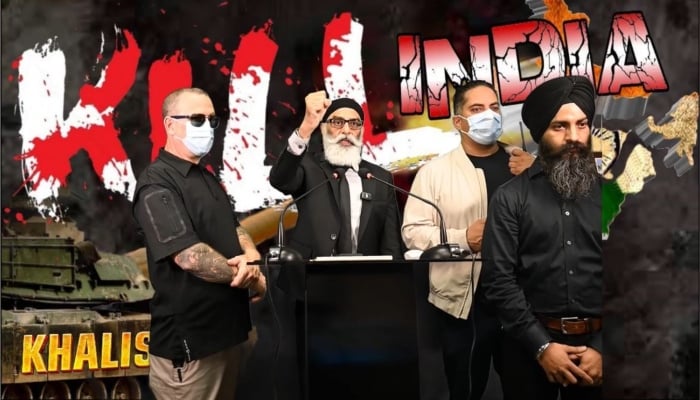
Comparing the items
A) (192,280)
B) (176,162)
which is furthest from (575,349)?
(176,162)

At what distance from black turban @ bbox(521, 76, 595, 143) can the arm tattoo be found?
85.0 inches

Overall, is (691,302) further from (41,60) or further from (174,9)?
(41,60)

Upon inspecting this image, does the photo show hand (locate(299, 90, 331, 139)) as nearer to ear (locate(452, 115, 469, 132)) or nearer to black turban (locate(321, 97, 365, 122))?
black turban (locate(321, 97, 365, 122))

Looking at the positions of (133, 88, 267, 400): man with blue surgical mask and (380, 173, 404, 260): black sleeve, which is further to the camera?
(380, 173, 404, 260): black sleeve

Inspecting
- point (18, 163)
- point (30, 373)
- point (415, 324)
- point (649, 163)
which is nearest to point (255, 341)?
point (415, 324)

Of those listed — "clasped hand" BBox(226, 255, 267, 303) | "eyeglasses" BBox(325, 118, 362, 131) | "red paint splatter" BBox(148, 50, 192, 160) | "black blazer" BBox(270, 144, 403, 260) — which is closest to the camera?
"clasped hand" BBox(226, 255, 267, 303)

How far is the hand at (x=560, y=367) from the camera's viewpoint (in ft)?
17.4

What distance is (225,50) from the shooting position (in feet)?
19.7

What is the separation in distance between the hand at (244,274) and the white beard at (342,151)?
2.91 ft

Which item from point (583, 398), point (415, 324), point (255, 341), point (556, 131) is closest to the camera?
point (415, 324)

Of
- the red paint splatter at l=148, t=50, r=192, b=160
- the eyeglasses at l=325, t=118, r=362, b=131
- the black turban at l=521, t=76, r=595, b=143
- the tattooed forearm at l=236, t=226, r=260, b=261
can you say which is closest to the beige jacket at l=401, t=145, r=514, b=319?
the black turban at l=521, t=76, r=595, b=143

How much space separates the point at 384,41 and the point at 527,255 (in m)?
1.69

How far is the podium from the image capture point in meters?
4.50

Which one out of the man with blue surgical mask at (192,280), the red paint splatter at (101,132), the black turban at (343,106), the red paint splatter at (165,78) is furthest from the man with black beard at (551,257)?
the red paint splatter at (101,132)
